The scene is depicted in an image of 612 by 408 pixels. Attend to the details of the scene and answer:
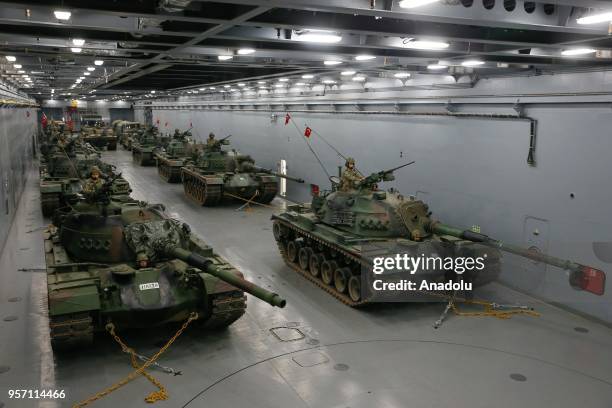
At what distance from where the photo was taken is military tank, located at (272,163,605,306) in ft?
36.1

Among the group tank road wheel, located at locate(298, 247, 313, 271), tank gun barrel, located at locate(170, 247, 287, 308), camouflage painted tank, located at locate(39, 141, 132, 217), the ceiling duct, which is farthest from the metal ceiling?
camouflage painted tank, located at locate(39, 141, 132, 217)

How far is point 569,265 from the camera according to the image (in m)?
9.18

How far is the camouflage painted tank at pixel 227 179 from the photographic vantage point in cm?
2105

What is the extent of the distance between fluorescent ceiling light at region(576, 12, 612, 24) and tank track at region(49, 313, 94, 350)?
25.6 feet

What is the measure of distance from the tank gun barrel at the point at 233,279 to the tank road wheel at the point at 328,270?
418cm

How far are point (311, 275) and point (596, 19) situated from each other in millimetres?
8478

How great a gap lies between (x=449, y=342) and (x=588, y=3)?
6236 mm

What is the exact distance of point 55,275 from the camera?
906cm

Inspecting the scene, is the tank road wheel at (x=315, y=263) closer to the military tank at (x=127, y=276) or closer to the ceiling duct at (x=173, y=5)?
the military tank at (x=127, y=276)

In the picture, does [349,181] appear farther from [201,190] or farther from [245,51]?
[201,190]

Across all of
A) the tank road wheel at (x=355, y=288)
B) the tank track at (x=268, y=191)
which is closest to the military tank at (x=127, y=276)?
the tank road wheel at (x=355, y=288)

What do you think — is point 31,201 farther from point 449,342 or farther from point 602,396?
point 602,396

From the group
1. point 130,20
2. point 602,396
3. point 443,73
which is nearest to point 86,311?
point 130,20

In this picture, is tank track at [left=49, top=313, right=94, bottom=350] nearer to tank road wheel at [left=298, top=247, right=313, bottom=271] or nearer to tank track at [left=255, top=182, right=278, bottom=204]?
tank road wheel at [left=298, top=247, right=313, bottom=271]
